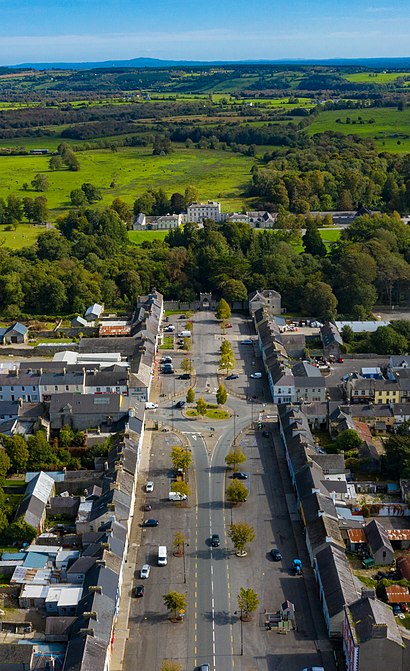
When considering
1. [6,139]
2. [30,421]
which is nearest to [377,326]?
[30,421]

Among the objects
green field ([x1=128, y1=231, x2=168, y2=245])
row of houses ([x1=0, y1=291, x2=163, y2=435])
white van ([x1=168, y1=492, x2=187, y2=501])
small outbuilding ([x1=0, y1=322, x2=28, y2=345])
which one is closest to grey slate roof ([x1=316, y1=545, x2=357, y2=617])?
white van ([x1=168, y1=492, x2=187, y2=501])

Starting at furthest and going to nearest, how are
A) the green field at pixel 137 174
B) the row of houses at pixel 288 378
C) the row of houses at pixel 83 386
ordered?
the green field at pixel 137 174
the row of houses at pixel 288 378
the row of houses at pixel 83 386

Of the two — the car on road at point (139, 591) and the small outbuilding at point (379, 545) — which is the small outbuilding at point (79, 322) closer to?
the car on road at point (139, 591)

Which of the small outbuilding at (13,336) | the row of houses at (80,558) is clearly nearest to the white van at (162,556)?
the row of houses at (80,558)

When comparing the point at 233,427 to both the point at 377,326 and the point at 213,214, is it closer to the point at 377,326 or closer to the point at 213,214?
the point at 377,326

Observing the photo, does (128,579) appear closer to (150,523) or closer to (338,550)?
(150,523)

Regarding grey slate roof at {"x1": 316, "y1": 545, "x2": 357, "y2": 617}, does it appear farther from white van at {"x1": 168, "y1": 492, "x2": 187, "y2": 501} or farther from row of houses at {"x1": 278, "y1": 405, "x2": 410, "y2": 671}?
white van at {"x1": 168, "y1": 492, "x2": 187, "y2": 501}
